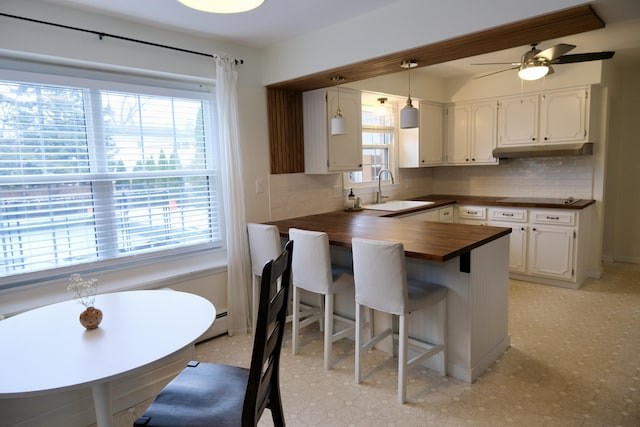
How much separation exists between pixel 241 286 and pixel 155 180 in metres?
1.09

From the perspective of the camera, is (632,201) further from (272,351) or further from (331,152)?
(272,351)

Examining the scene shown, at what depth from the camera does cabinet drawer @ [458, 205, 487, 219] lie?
4.65m

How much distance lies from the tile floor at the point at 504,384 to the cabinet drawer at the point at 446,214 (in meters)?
1.53

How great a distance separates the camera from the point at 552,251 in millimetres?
4180

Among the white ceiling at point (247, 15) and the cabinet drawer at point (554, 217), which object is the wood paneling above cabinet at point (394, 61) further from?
the cabinet drawer at point (554, 217)

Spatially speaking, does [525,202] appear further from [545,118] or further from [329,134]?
[329,134]

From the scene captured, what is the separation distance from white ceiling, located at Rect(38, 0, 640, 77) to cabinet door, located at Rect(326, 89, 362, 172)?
781 millimetres

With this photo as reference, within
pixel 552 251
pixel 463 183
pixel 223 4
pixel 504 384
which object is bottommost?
pixel 504 384

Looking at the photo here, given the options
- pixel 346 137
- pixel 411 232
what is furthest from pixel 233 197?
pixel 411 232

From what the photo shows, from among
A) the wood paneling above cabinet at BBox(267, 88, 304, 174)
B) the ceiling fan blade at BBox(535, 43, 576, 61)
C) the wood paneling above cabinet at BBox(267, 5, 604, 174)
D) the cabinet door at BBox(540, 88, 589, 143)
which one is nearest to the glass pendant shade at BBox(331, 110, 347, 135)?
the wood paneling above cabinet at BBox(267, 5, 604, 174)

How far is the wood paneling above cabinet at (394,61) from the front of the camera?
203 centimetres

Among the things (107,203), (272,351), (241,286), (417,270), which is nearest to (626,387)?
(417,270)

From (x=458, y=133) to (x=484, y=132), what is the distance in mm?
341

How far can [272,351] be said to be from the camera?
1.56 meters
